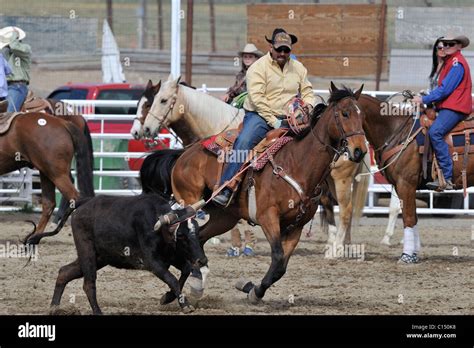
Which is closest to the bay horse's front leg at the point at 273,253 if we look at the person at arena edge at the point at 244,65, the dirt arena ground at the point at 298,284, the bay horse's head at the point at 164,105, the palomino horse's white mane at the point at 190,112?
the dirt arena ground at the point at 298,284

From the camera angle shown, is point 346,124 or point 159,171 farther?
point 159,171

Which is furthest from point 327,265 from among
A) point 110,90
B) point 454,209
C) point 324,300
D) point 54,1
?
point 54,1

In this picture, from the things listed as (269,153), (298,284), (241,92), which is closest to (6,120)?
(241,92)

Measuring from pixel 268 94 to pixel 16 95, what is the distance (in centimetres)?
555

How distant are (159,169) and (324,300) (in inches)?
86.3

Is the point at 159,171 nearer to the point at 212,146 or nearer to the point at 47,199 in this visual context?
the point at 212,146

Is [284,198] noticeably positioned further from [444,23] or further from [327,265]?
[444,23]

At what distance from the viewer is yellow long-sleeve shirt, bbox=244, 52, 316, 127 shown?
32.4ft

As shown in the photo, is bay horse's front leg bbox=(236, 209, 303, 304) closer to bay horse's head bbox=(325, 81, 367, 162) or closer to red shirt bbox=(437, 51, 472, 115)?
bay horse's head bbox=(325, 81, 367, 162)

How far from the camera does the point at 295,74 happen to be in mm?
10047

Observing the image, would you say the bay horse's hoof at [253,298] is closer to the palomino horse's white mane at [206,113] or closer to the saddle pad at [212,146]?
the saddle pad at [212,146]

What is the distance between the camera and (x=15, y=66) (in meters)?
14.5

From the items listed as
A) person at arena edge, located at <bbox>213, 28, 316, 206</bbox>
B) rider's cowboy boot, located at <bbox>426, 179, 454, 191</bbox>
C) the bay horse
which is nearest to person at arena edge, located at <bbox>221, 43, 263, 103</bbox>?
the bay horse

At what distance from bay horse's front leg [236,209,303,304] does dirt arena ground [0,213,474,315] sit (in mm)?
133
